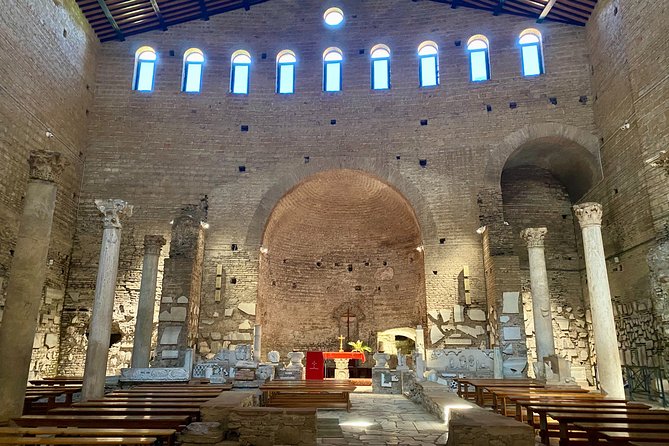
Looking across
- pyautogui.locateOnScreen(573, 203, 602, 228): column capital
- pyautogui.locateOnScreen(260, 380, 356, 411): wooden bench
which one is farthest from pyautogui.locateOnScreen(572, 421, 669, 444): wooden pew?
pyautogui.locateOnScreen(573, 203, 602, 228): column capital

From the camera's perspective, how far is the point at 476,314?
14234 mm

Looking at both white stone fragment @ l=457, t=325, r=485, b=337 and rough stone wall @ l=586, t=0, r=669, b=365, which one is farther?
white stone fragment @ l=457, t=325, r=485, b=337

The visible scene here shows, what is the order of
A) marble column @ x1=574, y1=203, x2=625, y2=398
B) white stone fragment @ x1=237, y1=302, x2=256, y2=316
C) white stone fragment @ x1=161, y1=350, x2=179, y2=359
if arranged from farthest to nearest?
white stone fragment @ x1=237, y1=302, x2=256, y2=316, white stone fragment @ x1=161, y1=350, x2=179, y2=359, marble column @ x1=574, y1=203, x2=625, y2=398

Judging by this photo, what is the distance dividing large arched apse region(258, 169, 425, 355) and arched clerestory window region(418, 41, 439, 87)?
385cm

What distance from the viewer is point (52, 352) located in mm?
14148

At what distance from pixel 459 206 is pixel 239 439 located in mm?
11236

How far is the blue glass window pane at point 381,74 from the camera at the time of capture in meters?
16.6

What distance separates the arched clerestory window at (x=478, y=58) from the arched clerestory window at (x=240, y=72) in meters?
7.43

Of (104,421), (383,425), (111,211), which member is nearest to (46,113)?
(111,211)

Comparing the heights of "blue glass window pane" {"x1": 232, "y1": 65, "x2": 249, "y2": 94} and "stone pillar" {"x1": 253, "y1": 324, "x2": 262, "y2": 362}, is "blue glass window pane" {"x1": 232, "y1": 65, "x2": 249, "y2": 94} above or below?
above

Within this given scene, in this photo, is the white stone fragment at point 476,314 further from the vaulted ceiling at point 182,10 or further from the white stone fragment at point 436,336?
the vaulted ceiling at point 182,10

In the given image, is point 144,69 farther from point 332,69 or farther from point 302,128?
point 332,69

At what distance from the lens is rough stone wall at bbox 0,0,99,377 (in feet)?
40.0

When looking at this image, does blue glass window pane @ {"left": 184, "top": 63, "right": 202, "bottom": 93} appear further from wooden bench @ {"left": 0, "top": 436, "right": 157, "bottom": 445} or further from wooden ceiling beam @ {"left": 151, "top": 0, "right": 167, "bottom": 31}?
wooden bench @ {"left": 0, "top": 436, "right": 157, "bottom": 445}
